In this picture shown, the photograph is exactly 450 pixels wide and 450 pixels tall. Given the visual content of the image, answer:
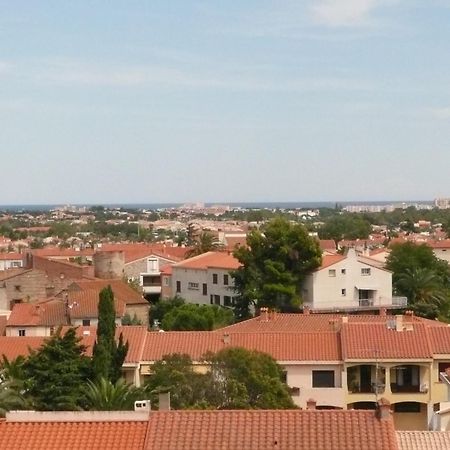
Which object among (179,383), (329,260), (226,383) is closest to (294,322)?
(226,383)

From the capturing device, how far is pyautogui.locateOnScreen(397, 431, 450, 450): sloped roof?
20.2m

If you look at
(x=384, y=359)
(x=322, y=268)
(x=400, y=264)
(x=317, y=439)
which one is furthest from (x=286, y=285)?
(x=317, y=439)

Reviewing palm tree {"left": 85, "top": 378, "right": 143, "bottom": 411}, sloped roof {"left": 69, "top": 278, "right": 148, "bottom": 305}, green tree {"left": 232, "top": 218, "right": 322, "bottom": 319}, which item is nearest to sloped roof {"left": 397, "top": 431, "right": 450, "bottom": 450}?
palm tree {"left": 85, "top": 378, "right": 143, "bottom": 411}

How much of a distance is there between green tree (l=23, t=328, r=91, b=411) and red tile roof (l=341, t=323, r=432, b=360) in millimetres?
9918

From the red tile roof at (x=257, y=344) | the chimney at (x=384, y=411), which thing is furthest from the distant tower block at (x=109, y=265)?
the chimney at (x=384, y=411)

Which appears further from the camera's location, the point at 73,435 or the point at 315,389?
the point at 315,389

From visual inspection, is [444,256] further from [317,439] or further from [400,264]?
[317,439]

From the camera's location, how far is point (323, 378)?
117 ft

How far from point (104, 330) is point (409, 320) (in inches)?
561

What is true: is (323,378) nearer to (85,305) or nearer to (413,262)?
(85,305)

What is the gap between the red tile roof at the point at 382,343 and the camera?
35.3 meters

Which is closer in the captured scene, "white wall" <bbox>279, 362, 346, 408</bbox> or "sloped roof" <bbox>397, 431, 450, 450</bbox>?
"sloped roof" <bbox>397, 431, 450, 450</bbox>

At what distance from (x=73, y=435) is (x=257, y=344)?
62.4 feet

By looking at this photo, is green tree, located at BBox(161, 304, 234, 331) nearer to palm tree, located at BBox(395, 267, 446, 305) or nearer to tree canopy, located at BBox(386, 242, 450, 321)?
tree canopy, located at BBox(386, 242, 450, 321)
